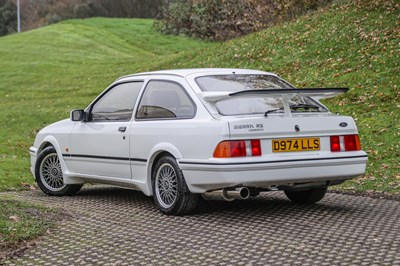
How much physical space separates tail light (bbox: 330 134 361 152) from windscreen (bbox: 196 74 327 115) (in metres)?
0.50

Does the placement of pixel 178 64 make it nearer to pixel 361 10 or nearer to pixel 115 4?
pixel 361 10

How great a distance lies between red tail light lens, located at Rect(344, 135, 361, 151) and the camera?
8336 millimetres

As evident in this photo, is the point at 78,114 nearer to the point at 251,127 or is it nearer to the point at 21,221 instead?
the point at 21,221

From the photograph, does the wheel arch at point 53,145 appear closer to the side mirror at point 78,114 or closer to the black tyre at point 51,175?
the black tyre at point 51,175

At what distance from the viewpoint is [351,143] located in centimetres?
838

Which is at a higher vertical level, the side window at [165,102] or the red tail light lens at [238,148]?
the side window at [165,102]

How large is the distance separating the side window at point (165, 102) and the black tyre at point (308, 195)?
177 centimetres

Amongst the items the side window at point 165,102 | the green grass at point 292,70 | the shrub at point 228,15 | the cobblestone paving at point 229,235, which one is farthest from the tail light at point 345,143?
the shrub at point 228,15

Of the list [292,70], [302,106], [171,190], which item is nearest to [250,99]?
[302,106]

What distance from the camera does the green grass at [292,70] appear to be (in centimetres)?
1458

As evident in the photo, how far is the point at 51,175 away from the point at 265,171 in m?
3.91

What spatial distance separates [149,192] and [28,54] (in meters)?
34.4

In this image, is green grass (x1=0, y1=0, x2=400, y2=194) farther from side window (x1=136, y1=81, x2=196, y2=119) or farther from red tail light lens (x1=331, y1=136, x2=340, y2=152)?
side window (x1=136, y1=81, x2=196, y2=119)

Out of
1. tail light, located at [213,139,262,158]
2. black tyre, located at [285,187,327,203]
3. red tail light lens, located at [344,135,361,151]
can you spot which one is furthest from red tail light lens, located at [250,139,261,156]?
black tyre, located at [285,187,327,203]
